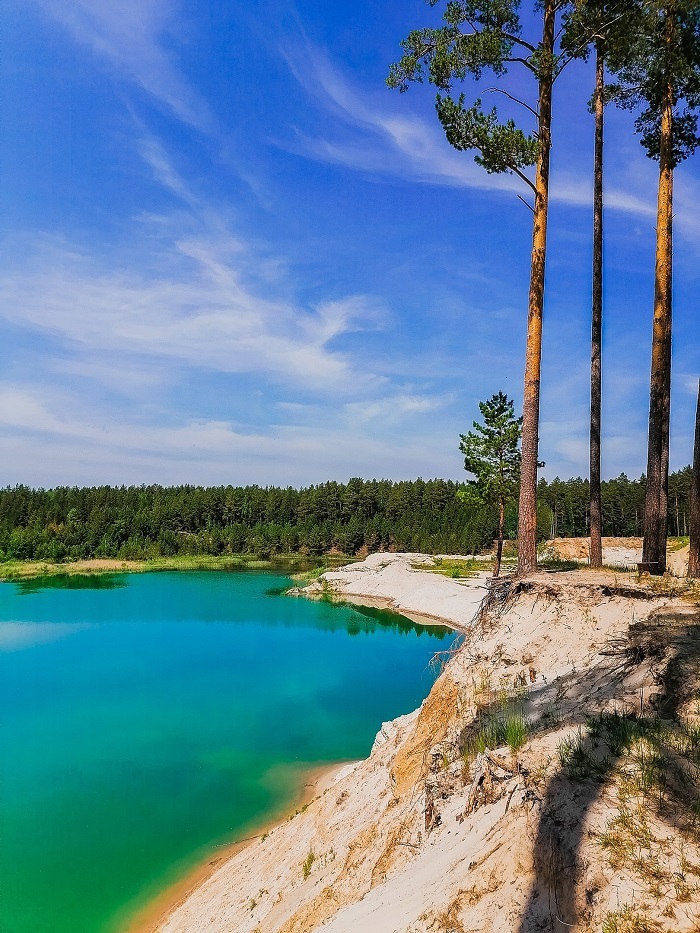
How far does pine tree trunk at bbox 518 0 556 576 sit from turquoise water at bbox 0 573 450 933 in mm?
10181

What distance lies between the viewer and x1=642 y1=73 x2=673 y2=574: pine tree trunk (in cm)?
1242

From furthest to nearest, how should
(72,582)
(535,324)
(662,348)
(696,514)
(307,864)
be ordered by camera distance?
(72,582) < (662,348) < (535,324) < (696,514) < (307,864)

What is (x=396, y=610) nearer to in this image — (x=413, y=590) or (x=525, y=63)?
(x=413, y=590)

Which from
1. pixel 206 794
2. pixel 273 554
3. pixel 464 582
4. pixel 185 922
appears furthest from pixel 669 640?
pixel 273 554

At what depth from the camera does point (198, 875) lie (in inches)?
468

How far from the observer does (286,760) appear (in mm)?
17641

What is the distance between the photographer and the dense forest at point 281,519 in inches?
3656

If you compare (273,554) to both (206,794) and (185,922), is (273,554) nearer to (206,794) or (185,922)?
(206,794)

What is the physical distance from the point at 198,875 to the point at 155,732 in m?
9.03

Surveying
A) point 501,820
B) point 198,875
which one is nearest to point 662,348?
point 501,820

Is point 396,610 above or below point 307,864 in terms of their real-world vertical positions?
below

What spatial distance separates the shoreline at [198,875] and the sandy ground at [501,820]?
64 centimetres

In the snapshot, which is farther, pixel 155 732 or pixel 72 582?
pixel 72 582

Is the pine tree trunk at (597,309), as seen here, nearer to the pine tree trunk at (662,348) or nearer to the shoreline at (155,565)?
the pine tree trunk at (662,348)
